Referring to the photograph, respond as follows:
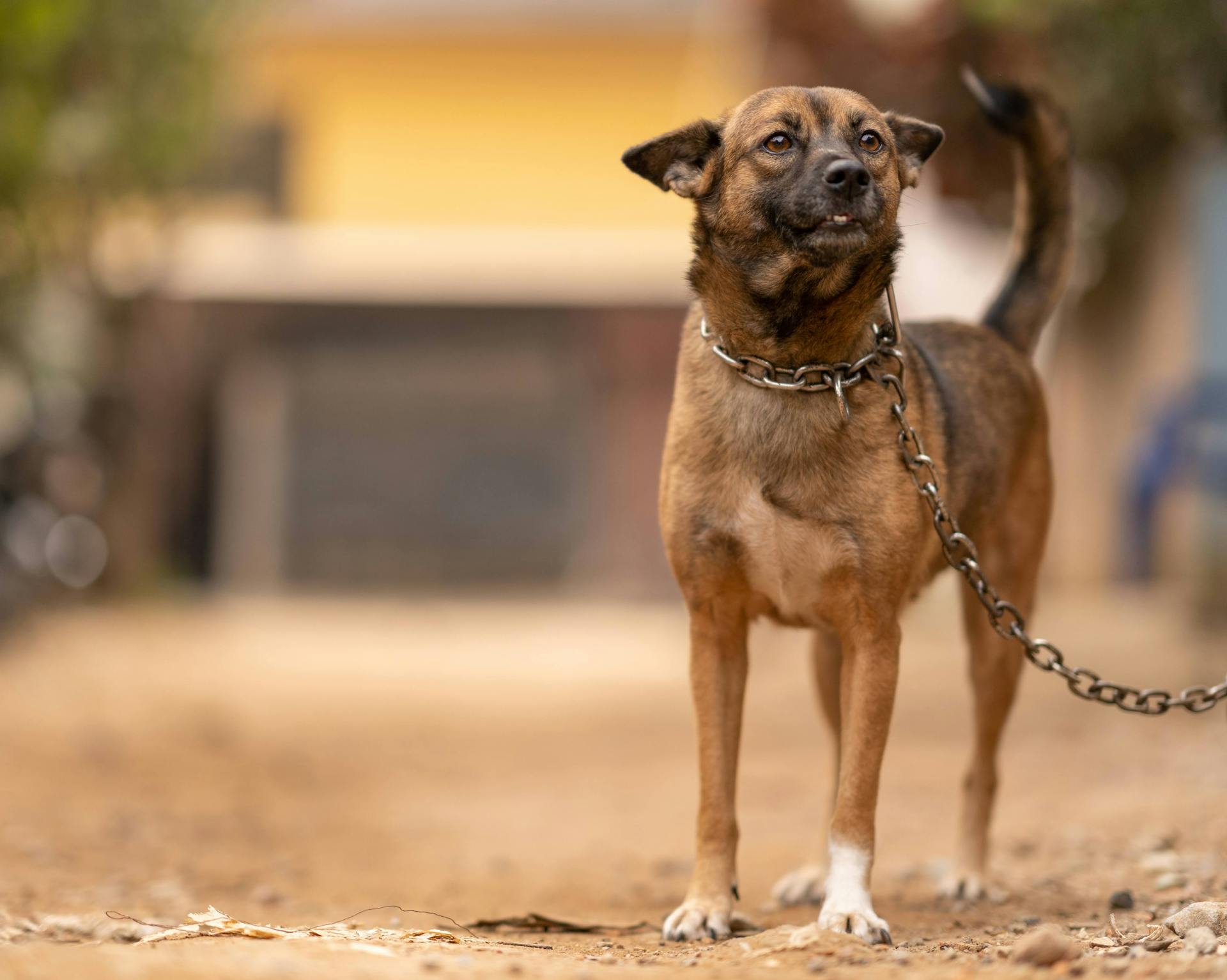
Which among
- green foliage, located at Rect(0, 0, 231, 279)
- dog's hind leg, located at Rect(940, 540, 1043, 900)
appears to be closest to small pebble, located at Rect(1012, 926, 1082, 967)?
dog's hind leg, located at Rect(940, 540, 1043, 900)

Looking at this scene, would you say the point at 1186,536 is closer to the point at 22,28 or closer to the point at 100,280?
the point at 22,28

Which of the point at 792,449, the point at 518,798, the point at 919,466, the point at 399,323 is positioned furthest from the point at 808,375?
the point at 399,323

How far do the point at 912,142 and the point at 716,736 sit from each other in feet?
5.51

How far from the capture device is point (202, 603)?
602 inches

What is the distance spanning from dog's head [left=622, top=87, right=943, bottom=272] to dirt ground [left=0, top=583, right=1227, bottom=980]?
167 cm

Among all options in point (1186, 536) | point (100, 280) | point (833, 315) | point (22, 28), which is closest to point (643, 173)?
point (833, 315)

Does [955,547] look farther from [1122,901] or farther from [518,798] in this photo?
[518,798]

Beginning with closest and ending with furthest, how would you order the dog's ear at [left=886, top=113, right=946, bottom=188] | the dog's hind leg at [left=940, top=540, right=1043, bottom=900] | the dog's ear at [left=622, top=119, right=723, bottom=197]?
the dog's ear at [left=622, top=119, right=723, bottom=197], the dog's ear at [left=886, top=113, right=946, bottom=188], the dog's hind leg at [left=940, top=540, right=1043, bottom=900]

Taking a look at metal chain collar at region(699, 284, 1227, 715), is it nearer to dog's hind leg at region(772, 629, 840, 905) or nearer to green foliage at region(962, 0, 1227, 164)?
dog's hind leg at region(772, 629, 840, 905)

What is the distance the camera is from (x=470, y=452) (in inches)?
727

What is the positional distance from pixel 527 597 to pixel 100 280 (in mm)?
6309

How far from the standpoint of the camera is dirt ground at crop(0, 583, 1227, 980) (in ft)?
11.3

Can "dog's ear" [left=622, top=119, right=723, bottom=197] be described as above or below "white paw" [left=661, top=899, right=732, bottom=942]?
above

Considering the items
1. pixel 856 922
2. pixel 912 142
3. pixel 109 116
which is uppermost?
pixel 109 116
